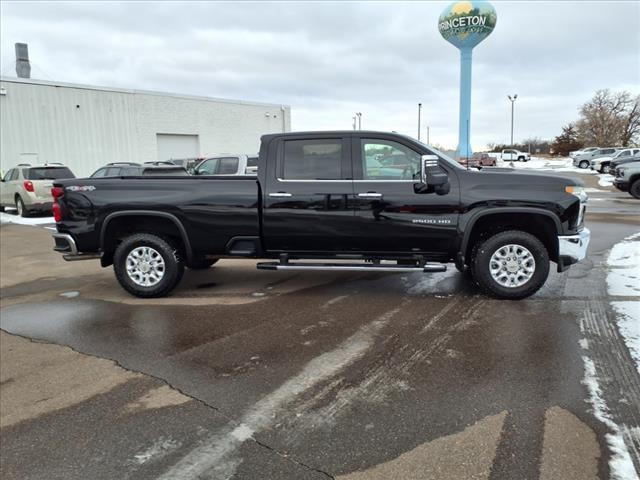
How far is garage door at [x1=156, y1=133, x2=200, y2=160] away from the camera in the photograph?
31.9 m

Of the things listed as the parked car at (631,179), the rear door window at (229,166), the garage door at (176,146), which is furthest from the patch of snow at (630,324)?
→ the garage door at (176,146)

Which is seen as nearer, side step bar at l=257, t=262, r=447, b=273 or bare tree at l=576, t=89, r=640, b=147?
side step bar at l=257, t=262, r=447, b=273

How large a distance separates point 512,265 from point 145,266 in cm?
438

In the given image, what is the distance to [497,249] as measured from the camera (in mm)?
5879

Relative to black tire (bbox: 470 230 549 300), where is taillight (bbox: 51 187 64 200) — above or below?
above

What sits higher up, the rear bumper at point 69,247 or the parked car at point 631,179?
the parked car at point 631,179

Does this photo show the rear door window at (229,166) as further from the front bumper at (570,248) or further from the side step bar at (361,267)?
the front bumper at (570,248)

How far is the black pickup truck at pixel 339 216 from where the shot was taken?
19.1 ft

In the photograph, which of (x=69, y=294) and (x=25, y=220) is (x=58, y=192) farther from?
(x=25, y=220)

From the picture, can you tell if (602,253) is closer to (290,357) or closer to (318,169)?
(318,169)

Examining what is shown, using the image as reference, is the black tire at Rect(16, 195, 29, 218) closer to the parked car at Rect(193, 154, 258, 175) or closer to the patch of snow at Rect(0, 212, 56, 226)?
the patch of snow at Rect(0, 212, 56, 226)

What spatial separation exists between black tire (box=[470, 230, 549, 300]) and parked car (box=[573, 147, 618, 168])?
151ft

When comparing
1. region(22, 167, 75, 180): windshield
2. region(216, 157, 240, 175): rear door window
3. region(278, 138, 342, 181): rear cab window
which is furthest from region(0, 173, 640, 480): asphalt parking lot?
region(22, 167, 75, 180): windshield

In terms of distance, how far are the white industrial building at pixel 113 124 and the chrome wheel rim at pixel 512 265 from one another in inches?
1002
